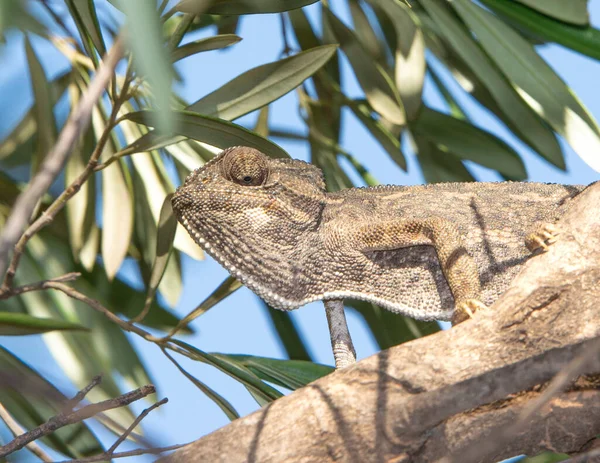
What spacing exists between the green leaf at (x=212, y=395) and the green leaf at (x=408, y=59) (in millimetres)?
1344

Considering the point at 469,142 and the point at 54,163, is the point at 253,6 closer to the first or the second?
the point at 469,142

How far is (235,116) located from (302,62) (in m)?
0.30

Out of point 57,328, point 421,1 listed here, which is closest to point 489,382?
point 57,328

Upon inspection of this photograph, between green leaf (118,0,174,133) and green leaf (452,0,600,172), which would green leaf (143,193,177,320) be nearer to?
green leaf (452,0,600,172)

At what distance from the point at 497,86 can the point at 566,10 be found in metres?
0.37

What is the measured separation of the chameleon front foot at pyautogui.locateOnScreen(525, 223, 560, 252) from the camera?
2066 millimetres

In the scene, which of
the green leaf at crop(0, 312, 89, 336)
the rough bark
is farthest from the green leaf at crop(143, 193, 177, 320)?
the rough bark

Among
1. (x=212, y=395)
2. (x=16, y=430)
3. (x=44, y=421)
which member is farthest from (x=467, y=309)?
(x=44, y=421)

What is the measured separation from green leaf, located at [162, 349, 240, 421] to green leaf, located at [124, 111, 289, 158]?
75 centimetres

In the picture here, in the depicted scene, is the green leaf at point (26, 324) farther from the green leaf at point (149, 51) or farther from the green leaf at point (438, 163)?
the green leaf at point (438, 163)

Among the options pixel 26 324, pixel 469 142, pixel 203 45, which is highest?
pixel 203 45

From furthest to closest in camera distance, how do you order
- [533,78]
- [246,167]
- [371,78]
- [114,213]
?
[371,78] → [114,213] → [533,78] → [246,167]

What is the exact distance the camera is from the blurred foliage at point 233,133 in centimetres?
254

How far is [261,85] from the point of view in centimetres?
273
